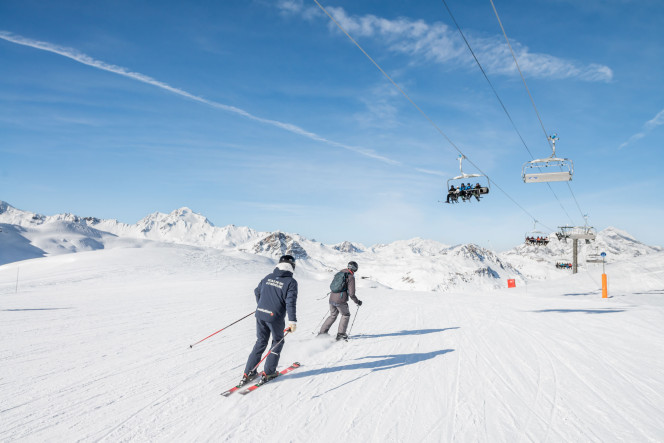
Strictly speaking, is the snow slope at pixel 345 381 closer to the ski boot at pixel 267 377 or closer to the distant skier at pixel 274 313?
the ski boot at pixel 267 377

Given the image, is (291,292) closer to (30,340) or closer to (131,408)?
(131,408)

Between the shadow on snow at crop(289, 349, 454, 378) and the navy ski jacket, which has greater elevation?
the navy ski jacket

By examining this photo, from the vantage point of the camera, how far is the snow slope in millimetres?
4285

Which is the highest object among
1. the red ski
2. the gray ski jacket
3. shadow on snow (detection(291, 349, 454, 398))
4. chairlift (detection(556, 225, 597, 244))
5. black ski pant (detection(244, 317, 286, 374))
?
chairlift (detection(556, 225, 597, 244))

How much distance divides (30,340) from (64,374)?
361 cm

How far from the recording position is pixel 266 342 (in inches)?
236

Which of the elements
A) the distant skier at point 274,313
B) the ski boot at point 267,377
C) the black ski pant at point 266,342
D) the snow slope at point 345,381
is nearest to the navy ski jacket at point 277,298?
the distant skier at point 274,313

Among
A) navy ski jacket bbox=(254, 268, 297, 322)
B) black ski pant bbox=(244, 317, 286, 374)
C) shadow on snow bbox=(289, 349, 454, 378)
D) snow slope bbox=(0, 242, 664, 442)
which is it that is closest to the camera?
snow slope bbox=(0, 242, 664, 442)

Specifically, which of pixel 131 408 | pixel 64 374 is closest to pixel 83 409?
pixel 131 408

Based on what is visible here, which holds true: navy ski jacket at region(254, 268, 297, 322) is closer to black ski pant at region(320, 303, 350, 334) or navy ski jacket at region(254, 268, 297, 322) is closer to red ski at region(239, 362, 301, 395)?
red ski at region(239, 362, 301, 395)

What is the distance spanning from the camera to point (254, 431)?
417cm

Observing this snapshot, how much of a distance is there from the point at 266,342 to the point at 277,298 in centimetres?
78

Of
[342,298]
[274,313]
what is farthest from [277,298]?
[342,298]

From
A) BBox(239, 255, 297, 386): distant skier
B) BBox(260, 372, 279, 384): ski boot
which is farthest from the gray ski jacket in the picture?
BBox(260, 372, 279, 384): ski boot
